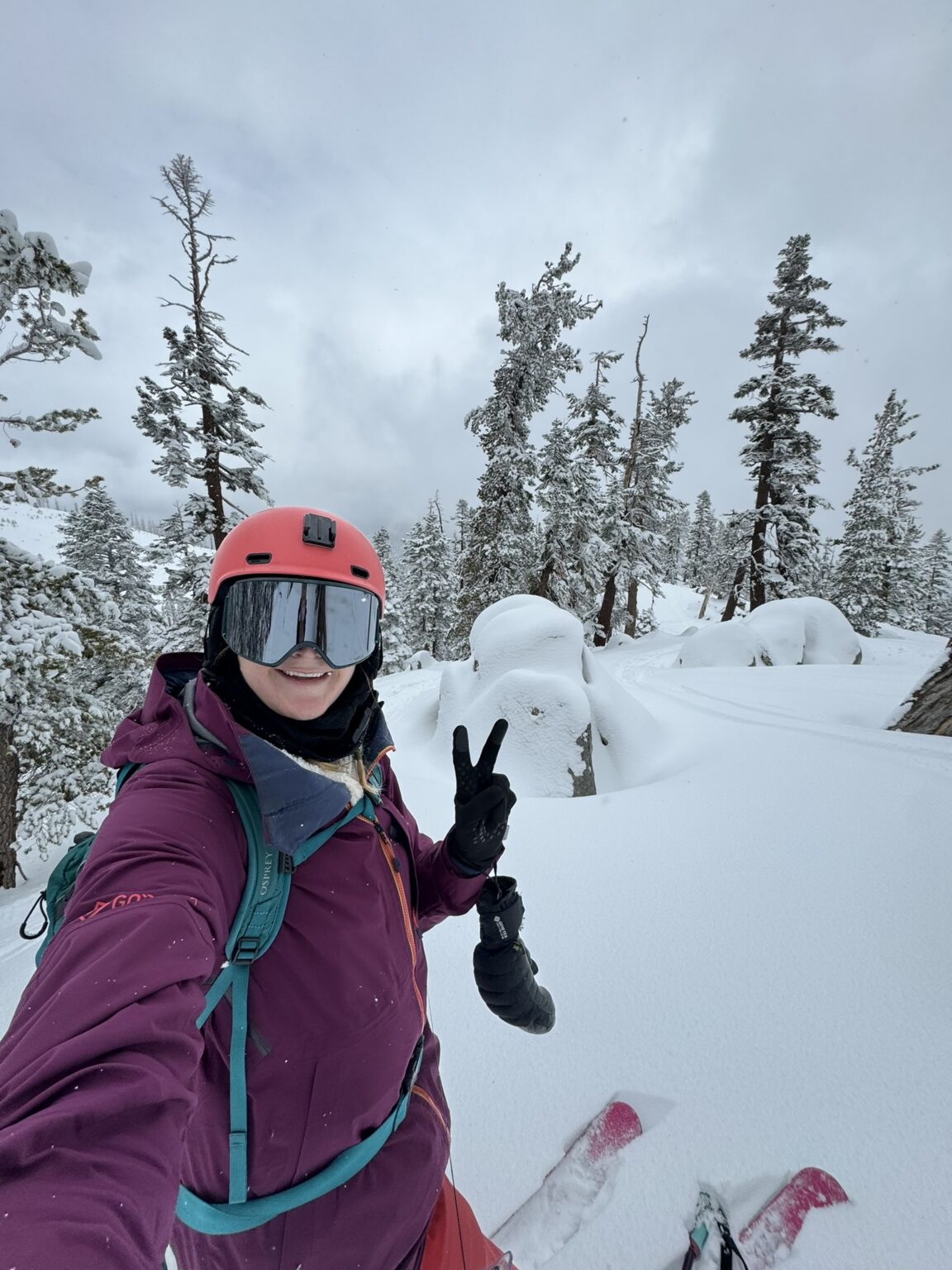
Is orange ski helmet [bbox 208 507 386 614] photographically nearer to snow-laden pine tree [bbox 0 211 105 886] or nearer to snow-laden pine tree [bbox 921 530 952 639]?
snow-laden pine tree [bbox 0 211 105 886]

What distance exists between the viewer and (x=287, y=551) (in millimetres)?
1870

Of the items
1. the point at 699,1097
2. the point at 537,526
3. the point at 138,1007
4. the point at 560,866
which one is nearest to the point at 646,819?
Result: the point at 560,866

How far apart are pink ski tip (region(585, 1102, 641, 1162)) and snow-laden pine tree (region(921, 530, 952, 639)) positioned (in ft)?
139

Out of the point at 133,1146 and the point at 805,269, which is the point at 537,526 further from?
the point at 133,1146

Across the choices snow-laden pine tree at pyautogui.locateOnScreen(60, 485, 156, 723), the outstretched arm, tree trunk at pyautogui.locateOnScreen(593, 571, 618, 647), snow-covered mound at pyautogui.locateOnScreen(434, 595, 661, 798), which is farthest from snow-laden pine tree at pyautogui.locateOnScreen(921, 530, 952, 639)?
snow-laden pine tree at pyautogui.locateOnScreen(60, 485, 156, 723)

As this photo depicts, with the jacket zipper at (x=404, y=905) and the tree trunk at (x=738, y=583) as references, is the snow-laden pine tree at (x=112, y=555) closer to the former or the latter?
the jacket zipper at (x=404, y=905)

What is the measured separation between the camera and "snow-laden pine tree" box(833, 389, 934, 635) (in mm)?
23484

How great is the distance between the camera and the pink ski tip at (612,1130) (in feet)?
6.68

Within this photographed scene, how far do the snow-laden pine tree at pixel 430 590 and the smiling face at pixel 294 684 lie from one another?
27436mm

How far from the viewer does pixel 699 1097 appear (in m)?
2.19

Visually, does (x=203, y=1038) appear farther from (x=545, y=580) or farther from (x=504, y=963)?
(x=545, y=580)

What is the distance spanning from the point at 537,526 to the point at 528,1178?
15631mm

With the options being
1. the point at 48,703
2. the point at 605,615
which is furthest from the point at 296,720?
the point at 605,615

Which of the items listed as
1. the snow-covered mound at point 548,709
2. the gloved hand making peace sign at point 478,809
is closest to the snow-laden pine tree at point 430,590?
the snow-covered mound at point 548,709
